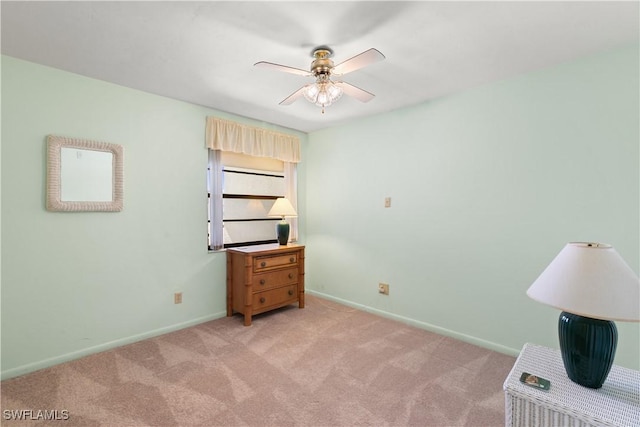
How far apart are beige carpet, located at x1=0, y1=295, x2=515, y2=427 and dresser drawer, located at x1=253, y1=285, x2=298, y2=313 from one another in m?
0.37

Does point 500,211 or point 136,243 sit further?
point 136,243

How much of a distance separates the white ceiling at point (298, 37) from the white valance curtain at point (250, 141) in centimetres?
65

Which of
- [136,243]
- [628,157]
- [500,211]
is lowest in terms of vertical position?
[136,243]

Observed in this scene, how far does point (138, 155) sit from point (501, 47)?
3085 mm

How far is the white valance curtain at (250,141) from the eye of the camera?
3225 millimetres

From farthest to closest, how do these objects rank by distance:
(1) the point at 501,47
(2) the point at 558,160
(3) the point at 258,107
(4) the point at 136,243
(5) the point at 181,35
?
1. (3) the point at 258,107
2. (4) the point at 136,243
3. (2) the point at 558,160
4. (1) the point at 501,47
5. (5) the point at 181,35

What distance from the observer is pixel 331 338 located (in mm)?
2793

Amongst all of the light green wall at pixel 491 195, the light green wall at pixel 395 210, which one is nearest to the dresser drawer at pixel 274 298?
the light green wall at pixel 395 210

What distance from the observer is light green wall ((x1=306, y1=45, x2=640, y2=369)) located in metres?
2.06

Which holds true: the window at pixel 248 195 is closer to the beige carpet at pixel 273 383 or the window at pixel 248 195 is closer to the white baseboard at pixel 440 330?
the beige carpet at pixel 273 383

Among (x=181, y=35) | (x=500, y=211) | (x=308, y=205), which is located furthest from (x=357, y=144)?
(x=181, y=35)

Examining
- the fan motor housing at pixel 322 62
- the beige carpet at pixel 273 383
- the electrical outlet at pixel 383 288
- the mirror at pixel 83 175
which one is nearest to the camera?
the beige carpet at pixel 273 383

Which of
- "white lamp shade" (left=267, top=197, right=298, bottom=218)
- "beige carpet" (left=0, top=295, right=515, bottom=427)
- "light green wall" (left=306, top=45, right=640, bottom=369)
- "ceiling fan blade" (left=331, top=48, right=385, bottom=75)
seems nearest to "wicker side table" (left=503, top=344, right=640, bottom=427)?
"beige carpet" (left=0, top=295, right=515, bottom=427)

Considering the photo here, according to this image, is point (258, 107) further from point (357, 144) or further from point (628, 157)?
point (628, 157)
